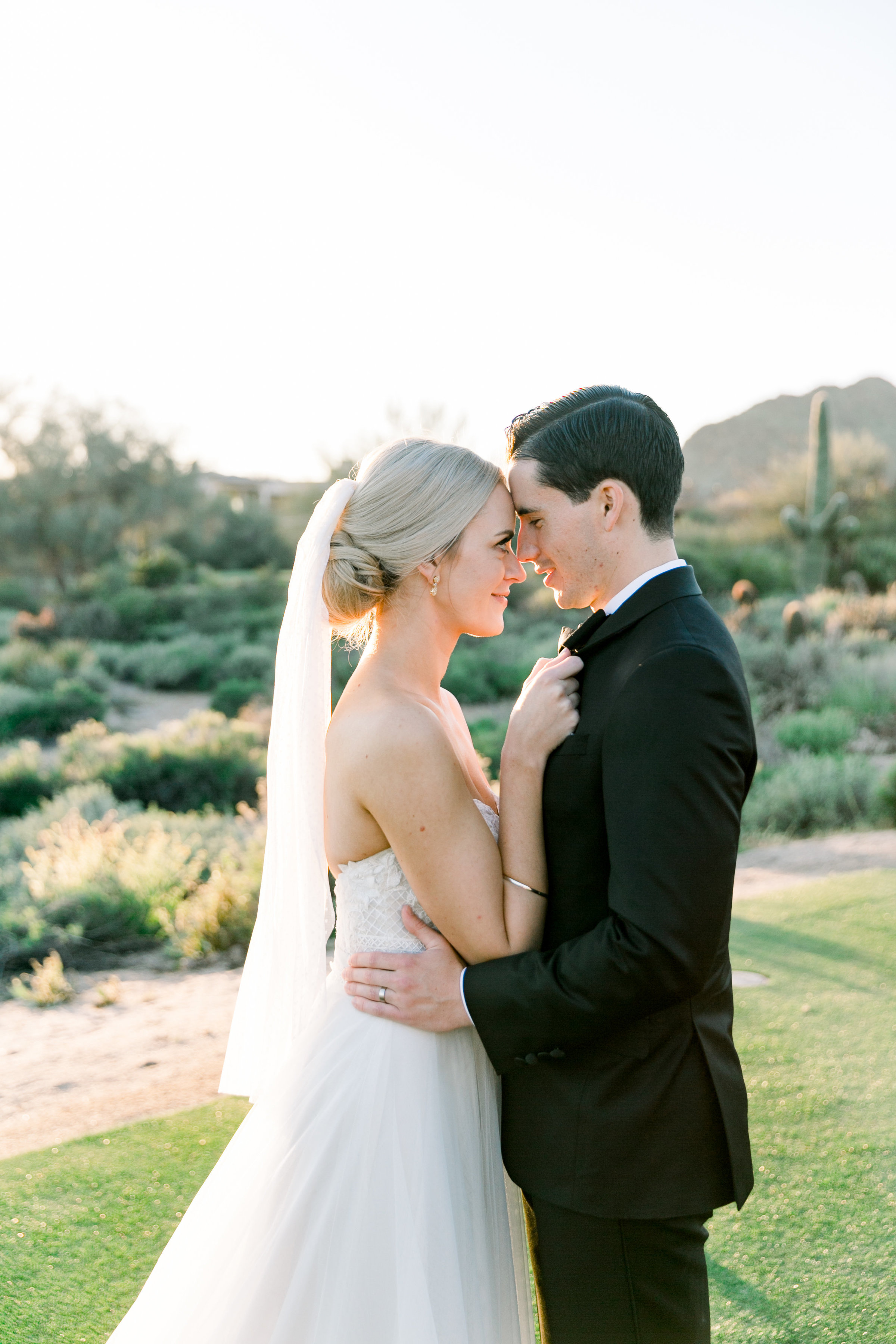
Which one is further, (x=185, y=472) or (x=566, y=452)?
(x=185, y=472)

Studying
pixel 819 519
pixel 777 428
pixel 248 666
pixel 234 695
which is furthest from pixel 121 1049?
pixel 777 428

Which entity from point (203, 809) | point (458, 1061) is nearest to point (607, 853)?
point (458, 1061)

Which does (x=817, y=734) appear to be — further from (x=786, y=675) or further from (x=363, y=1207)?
(x=363, y=1207)

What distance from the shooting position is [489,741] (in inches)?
530

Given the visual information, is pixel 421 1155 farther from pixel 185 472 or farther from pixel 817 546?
pixel 185 472

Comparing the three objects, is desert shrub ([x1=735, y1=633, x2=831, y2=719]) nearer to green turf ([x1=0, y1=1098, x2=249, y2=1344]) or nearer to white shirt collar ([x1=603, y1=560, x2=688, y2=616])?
green turf ([x1=0, y1=1098, x2=249, y2=1344])

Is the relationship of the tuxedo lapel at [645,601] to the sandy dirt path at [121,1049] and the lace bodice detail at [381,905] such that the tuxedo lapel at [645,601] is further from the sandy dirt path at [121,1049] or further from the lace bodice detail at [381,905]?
the sandy dirt path at [121,1049]

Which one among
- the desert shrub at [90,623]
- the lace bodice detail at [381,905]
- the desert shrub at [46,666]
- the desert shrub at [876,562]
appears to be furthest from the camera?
the desert shrub at [876,562]

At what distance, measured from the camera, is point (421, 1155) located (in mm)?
A: 2270

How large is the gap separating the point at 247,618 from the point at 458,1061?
76.3 feet

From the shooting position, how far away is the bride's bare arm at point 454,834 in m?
2.13

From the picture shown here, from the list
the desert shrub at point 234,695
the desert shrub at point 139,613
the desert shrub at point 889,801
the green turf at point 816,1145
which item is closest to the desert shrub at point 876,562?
the desert shrub at point 234,695

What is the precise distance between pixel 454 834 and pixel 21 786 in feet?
38.0

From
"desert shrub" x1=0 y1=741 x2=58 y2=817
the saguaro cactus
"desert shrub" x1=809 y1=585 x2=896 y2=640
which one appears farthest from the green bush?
the saguaro cactus
